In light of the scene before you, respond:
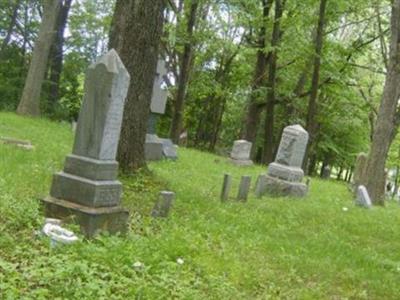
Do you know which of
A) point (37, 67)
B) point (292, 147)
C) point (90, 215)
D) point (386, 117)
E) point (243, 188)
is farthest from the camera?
point (37, 67)

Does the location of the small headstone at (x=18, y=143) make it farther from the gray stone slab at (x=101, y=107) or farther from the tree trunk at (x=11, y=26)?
the tree trunk at (x=11, y=26)

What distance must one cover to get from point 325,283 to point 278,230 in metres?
2.22

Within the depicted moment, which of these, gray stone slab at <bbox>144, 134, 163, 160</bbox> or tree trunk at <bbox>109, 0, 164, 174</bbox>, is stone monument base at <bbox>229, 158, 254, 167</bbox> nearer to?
gray stone slab at <bbox>144, 134, 163, 160</bbox>

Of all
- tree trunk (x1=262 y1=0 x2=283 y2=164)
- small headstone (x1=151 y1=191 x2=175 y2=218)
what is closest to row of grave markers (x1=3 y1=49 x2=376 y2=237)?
small headstone (x1=151 y1=191 x2=175 y2=218)

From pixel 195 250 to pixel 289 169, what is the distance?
7122 millimetres

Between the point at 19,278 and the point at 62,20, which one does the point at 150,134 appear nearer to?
the point at 19,278

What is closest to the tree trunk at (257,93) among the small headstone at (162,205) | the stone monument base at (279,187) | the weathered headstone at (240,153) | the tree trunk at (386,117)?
the weathered headstone at (240,153)

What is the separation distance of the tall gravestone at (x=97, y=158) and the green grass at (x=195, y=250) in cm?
29

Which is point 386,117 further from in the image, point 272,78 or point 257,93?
point 257,93

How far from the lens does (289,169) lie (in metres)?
12.9

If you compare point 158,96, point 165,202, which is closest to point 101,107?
point 165,202

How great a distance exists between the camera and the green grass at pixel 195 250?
15.2 feet

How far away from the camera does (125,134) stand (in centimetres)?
945

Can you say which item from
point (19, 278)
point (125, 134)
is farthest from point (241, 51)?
point (19, 278)
